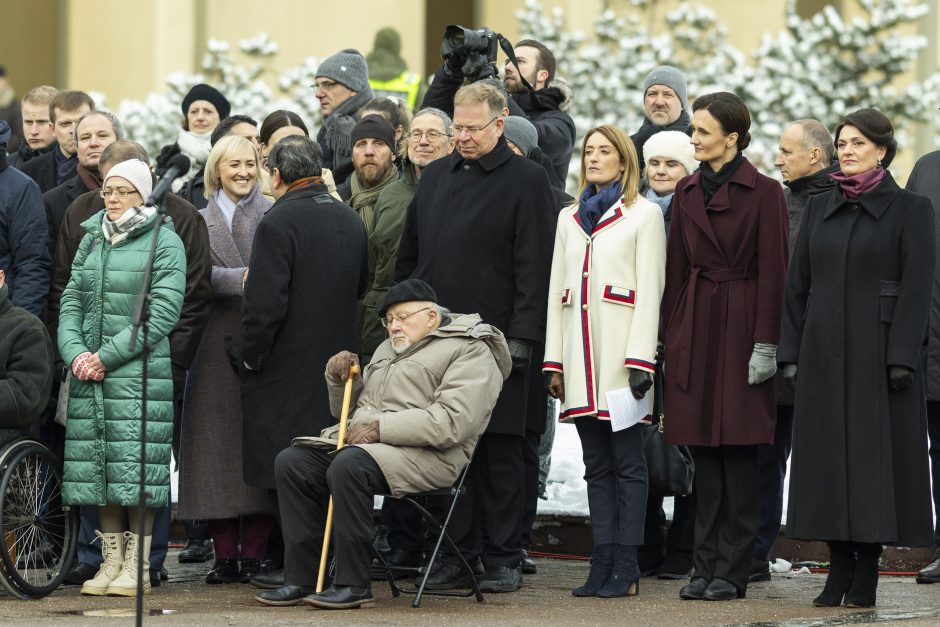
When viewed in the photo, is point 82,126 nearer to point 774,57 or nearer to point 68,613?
point 68,613

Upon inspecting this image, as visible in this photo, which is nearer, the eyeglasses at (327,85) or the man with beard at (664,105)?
the man with beard at (664,105)

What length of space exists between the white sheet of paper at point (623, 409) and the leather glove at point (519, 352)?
0.45 meters

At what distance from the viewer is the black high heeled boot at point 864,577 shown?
330 inches

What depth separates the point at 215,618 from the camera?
8.02 meters

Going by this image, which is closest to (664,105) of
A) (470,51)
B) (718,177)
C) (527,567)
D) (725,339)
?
(470,51)

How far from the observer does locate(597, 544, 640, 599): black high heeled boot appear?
871cm

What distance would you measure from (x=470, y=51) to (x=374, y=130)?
26.0 inches

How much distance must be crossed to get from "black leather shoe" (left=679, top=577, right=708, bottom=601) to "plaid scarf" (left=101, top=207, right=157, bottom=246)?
2953mm

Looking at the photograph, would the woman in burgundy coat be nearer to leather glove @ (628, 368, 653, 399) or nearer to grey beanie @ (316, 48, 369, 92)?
leather glove @ (628, 368, 653, 399)

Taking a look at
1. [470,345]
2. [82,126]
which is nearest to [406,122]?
[82,126]

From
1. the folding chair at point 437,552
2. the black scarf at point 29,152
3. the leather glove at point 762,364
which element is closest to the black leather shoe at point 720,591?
the leather glove at point 762,364

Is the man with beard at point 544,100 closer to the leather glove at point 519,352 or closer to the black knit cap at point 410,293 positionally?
the leather glove at point 519,352

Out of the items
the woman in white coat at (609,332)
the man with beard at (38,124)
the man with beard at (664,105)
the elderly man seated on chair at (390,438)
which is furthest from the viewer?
the man with beard at (38,124)

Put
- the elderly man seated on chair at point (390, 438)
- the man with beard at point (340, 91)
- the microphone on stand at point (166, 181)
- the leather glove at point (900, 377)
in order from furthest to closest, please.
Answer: the man with beard at point (340, 91), the elderly man seated on chair at point (390, 438), the leather glove at point (900, 377), the microphone on stand at point (166, 181)
